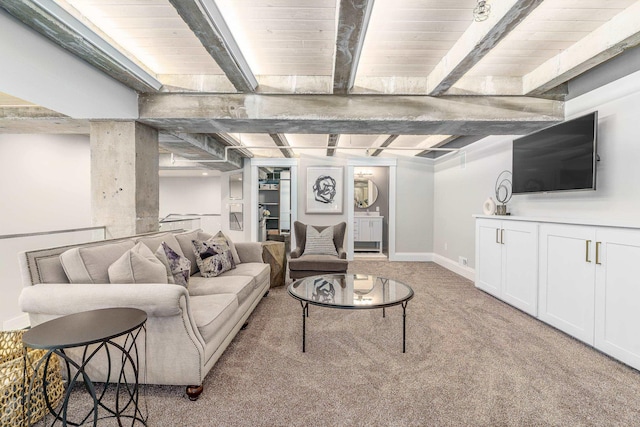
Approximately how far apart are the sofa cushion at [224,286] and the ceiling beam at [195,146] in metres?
2.07

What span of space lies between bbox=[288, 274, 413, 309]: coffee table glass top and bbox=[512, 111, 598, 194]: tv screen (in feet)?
6.10

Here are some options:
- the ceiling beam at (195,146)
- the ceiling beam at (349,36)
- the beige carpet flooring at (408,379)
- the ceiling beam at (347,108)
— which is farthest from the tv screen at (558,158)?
the ceiling beam at (195,146)

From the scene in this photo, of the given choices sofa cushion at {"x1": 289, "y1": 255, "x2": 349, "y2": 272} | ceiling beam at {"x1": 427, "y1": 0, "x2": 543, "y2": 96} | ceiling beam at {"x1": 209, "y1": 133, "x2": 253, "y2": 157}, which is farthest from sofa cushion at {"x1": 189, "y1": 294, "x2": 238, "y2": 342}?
ceiling beam at {"x1": 209, "y1": 133, "x2": 253, "y2": 157}

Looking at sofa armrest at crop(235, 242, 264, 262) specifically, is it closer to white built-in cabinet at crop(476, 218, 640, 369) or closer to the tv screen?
white built-in cabinet at crop(476, 218, 640, 369)

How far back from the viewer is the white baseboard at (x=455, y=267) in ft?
15.9

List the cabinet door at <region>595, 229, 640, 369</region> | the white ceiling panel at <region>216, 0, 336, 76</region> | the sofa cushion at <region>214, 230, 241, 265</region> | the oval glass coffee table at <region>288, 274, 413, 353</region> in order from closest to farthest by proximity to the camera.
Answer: the white ceiling panel at <region>216, 0, 336, 76</region> → the cabinet door at <region>595, 229, 640, 369</region> → the oval glass coffee table at <region>288, 274, 413, 353</region> → the sofa cushion at <region>214, 230, 241, 265</region>

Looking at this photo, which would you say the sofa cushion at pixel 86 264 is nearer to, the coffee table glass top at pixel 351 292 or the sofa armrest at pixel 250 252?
the coffee table glass top at pixel 351 292

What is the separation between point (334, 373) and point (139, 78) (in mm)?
2958

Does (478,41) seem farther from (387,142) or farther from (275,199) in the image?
(275,199)

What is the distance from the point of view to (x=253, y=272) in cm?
325

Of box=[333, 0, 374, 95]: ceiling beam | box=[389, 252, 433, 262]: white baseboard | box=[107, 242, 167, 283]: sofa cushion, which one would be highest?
box=[333, 0, 374, 95]: ceiling beam

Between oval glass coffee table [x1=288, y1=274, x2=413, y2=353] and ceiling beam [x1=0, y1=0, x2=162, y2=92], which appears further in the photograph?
oval glass coffee table [x1=288, y1=274, x2=413, y2=353]

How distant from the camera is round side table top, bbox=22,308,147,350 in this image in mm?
1188

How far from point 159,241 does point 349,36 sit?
7.59ft
